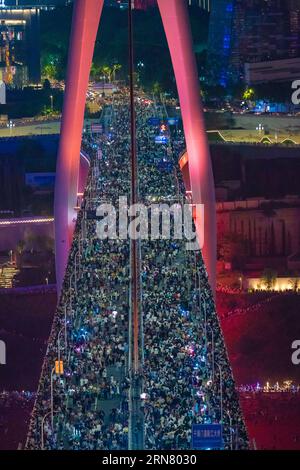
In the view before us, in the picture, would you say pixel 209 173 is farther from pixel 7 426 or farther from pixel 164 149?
pixel 164 149

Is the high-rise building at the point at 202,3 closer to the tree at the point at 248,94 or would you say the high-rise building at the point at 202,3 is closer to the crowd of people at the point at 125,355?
the tree at the point at 248,94

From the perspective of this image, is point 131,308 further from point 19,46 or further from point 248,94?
point 19,46

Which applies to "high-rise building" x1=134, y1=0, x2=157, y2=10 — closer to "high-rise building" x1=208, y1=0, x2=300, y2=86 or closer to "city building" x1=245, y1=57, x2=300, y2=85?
"high-rise building" x1=208, y1=0, x2=300, y2=86

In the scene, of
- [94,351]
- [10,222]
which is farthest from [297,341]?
[10,222]

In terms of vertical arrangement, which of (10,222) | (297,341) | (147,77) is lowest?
(297,341)

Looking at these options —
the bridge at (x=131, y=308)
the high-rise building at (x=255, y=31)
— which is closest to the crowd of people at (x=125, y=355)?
the bridge at (x=131, y=308)

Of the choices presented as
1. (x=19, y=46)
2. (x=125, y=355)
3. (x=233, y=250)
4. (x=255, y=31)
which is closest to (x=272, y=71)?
(x=255, y=31)
